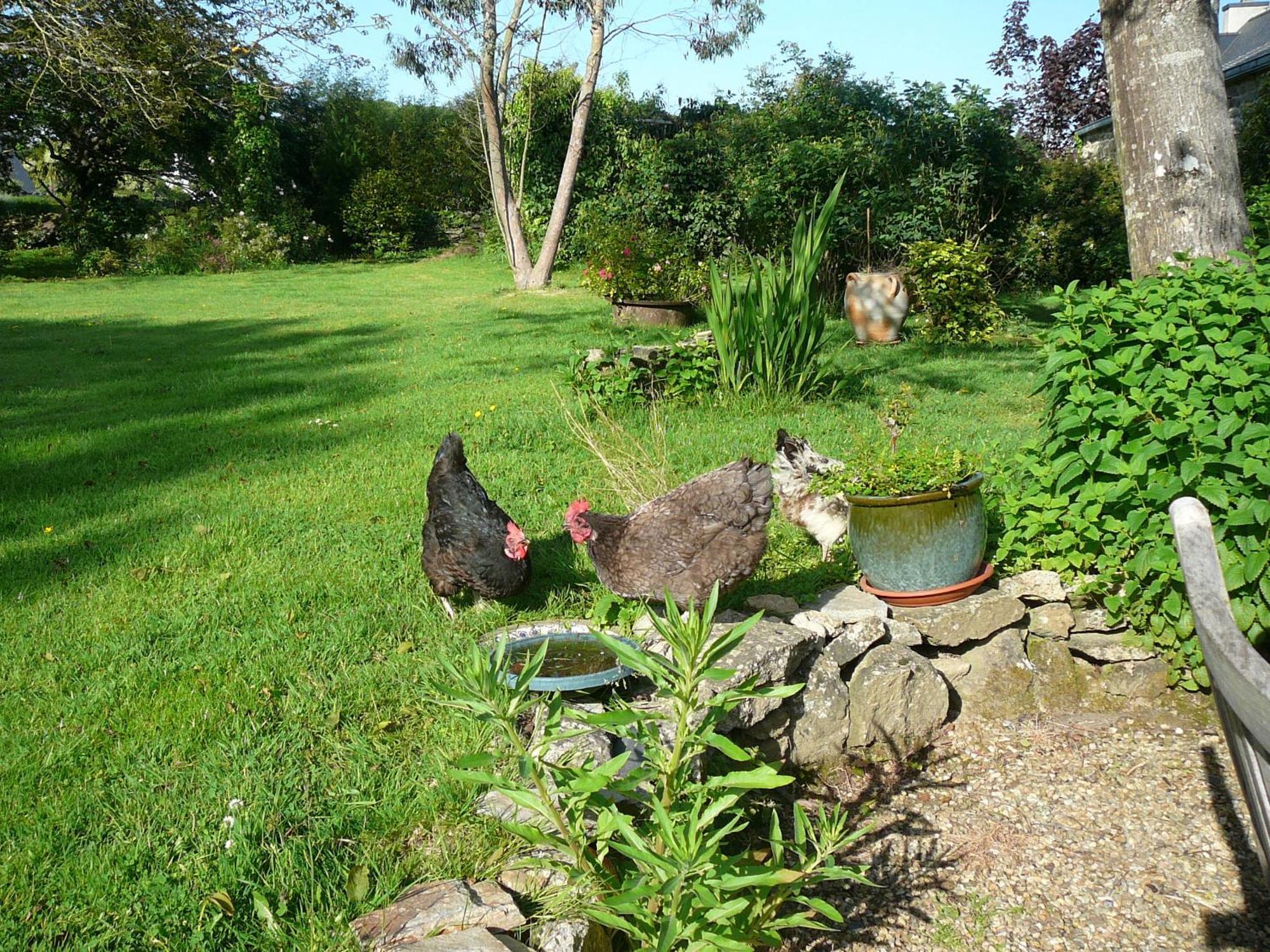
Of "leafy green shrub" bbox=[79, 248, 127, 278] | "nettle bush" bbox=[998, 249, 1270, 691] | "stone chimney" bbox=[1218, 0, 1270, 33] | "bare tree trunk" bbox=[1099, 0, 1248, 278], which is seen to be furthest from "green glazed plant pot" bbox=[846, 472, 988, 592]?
"stone chimney" bbox=[1218, 0, 1270, 33]

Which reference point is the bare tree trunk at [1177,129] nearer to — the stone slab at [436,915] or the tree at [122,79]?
the stone slab at [436,915]

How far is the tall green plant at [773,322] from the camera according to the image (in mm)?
6441

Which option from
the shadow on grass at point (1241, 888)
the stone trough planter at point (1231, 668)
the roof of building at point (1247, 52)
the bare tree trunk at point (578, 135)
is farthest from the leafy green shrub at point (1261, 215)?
the bare tree trunk at point (578, 135)

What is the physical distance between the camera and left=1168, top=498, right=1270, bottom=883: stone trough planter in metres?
1.06

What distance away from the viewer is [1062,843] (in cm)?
288

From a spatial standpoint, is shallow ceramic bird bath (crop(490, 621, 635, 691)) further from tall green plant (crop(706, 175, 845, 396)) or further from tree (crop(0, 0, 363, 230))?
tree (crop(0, 0, 363, 230))

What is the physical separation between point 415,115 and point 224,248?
7790mm

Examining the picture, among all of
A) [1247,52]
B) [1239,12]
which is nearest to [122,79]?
[1247,52]

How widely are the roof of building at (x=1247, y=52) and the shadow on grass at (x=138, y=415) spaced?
35.1ft

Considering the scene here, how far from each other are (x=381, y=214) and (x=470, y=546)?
22.2m

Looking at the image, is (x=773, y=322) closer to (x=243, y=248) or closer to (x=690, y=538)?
(x=690, y=538)

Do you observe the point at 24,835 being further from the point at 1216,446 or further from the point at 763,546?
the point at 1216,446

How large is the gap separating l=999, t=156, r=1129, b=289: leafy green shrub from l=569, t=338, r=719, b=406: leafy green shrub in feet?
25.0

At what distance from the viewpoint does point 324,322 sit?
12617 millimetres
